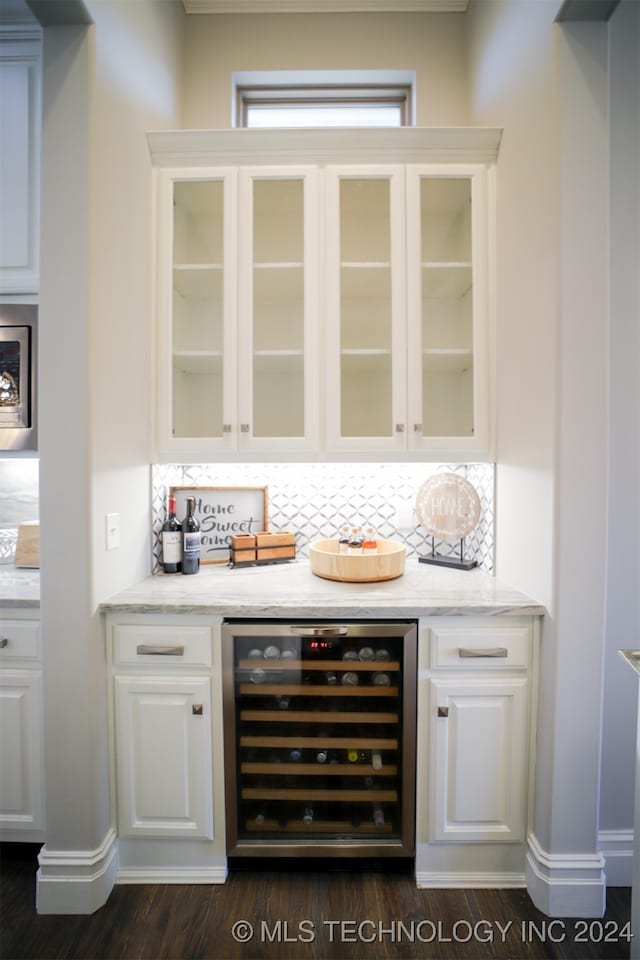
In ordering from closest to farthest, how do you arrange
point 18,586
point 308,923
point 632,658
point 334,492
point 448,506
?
point 632,658 < point 308,923 < point 18,586 < point 448,506 < point 334,492

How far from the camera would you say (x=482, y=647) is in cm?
154

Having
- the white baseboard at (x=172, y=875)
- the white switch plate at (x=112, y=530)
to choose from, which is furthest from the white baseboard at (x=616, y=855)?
the white switch plate at (x=112, y=530)

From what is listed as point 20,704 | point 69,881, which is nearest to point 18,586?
point 20,704

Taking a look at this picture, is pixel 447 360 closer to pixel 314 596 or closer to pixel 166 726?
pixel 314 596

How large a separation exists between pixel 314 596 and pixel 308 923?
39.7 inches

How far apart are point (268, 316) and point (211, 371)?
13.4 inches

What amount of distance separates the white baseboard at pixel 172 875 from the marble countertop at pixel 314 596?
0.92 m

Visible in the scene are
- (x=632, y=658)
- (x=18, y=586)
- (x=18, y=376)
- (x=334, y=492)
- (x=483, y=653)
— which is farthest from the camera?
(x=334, y=492)

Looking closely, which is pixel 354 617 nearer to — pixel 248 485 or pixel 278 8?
pixel 248 485

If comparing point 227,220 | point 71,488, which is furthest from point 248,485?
point 227,220

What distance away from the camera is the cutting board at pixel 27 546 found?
1.92 m

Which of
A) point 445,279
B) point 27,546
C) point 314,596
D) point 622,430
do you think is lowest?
point 314,596

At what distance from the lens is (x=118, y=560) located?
64.6 inches

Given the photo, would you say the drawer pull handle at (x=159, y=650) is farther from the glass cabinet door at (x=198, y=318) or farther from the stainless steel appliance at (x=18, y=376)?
the stainless steel appliance at (x=18, y=376)
